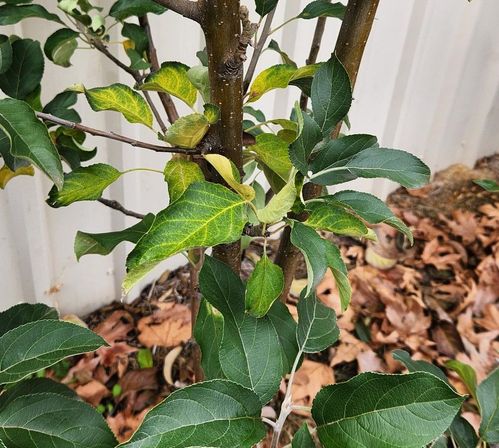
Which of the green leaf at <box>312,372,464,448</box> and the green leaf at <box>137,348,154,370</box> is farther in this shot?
the green leaf at <box>137,348,154,370</box>

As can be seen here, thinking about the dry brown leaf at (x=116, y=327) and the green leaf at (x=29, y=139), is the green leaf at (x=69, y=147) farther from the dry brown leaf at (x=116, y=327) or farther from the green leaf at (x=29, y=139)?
the dry brown leaf at (x=116, y=327)

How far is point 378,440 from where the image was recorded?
0.48 metres

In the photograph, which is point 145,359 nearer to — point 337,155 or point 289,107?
point 289,107

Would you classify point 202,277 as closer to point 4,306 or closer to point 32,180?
point 32,180

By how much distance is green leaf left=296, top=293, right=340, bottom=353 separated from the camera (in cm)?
66

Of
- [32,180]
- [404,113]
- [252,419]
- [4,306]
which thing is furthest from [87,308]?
[404,113]

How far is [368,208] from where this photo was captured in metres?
0.55

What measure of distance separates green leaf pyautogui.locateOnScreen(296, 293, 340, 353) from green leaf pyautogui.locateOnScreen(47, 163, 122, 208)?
295 mm

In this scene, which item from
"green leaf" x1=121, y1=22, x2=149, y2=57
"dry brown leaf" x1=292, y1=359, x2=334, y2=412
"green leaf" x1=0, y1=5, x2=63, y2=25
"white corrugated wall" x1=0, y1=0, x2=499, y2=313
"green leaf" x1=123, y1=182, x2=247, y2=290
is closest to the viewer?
"green leaf" x1=123, y1=182, x2=247, y2=290

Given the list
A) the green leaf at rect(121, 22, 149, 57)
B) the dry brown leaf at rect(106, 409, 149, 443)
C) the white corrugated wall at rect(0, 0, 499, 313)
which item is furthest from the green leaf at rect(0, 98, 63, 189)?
the dry brown leaf at rect(106, 409, 149, 443)

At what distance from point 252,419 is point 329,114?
1.04 ft

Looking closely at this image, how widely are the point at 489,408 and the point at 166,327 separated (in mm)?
918

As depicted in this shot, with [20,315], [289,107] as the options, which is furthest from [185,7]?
[289,107]

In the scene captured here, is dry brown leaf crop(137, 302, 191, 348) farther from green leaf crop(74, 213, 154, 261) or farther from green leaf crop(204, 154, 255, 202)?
green leaf crop(204, 154, 255, 202)
